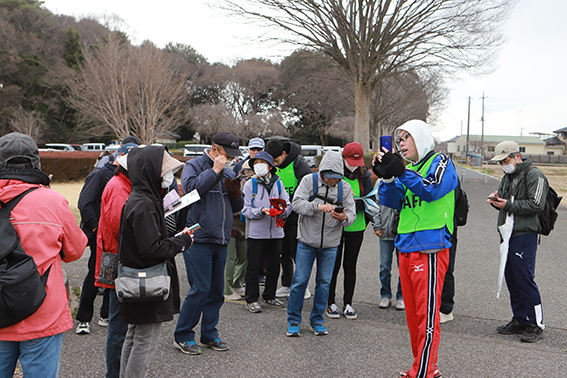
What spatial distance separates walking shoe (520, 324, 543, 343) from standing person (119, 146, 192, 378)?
3588 mm

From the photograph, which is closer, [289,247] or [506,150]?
[506,150]

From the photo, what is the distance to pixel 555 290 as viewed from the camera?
20.1ft

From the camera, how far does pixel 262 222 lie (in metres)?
5.33

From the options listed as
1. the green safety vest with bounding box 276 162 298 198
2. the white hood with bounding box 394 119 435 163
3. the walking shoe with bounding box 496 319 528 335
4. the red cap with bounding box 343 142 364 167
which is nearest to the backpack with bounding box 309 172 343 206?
the red cap with bounding box 343 142 364 167

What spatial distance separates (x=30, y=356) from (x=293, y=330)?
270 cm

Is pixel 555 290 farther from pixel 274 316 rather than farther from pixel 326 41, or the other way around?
pixel 326 41

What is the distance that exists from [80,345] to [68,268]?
3343 mm

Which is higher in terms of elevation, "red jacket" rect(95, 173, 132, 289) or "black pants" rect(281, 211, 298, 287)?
"red jacket" rect(95, 173, 132, 289)

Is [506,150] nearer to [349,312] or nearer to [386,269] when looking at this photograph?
[386,269]

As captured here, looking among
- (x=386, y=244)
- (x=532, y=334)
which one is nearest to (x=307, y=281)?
(x=386, y=244)

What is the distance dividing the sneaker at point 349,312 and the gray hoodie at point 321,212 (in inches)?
38.5

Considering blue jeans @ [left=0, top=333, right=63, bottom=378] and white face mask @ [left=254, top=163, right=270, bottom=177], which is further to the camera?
white face mask @ [left=254, top=163, right=270, bottom=177]

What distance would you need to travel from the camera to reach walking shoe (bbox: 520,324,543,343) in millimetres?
4398

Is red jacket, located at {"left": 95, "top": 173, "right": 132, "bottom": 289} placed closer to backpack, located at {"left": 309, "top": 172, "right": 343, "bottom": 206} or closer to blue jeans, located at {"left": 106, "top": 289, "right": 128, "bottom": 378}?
blue jeans, located at {"left": 106, "top": 289, "right": 128, "bottom": 378}
